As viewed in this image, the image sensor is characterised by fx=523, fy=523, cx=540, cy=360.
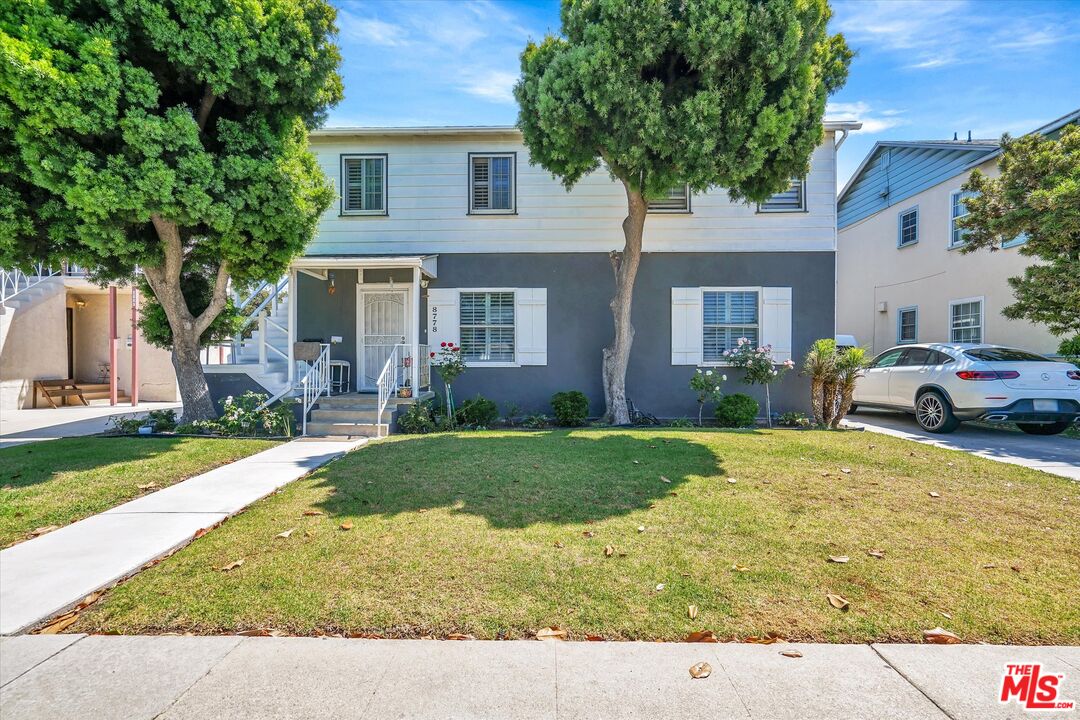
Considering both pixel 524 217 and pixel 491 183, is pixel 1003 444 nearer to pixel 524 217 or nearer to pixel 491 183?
pixel 524 217

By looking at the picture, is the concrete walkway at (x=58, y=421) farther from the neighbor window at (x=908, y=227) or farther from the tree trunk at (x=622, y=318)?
the neighbor window at (x=908, y=227)

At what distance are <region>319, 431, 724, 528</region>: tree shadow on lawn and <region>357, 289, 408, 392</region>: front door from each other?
11.0 ft

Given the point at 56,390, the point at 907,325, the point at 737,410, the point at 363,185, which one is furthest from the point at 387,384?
the point at 907,325

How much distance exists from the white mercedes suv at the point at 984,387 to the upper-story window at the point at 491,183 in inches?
312

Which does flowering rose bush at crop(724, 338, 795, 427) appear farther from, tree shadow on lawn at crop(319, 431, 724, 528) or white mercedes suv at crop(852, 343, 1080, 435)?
tree shadow on lawn at crop(319, 431, 724, 528)

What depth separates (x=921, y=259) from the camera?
47.9 ft

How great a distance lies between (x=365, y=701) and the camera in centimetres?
208

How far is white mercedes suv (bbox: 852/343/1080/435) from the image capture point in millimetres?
7809

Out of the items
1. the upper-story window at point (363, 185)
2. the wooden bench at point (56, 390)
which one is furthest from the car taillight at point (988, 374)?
the wooden bench at point (56, 390)

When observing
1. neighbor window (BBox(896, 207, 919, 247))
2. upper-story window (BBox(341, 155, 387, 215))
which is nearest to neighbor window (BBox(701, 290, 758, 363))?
upper-story window (BBox(341, 155, 387, 215))

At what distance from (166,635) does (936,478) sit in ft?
21.4

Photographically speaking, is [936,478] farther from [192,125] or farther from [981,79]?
[192,125]

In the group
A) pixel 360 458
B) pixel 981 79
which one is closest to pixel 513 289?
pixel 360 458

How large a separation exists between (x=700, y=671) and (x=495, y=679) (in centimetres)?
88
